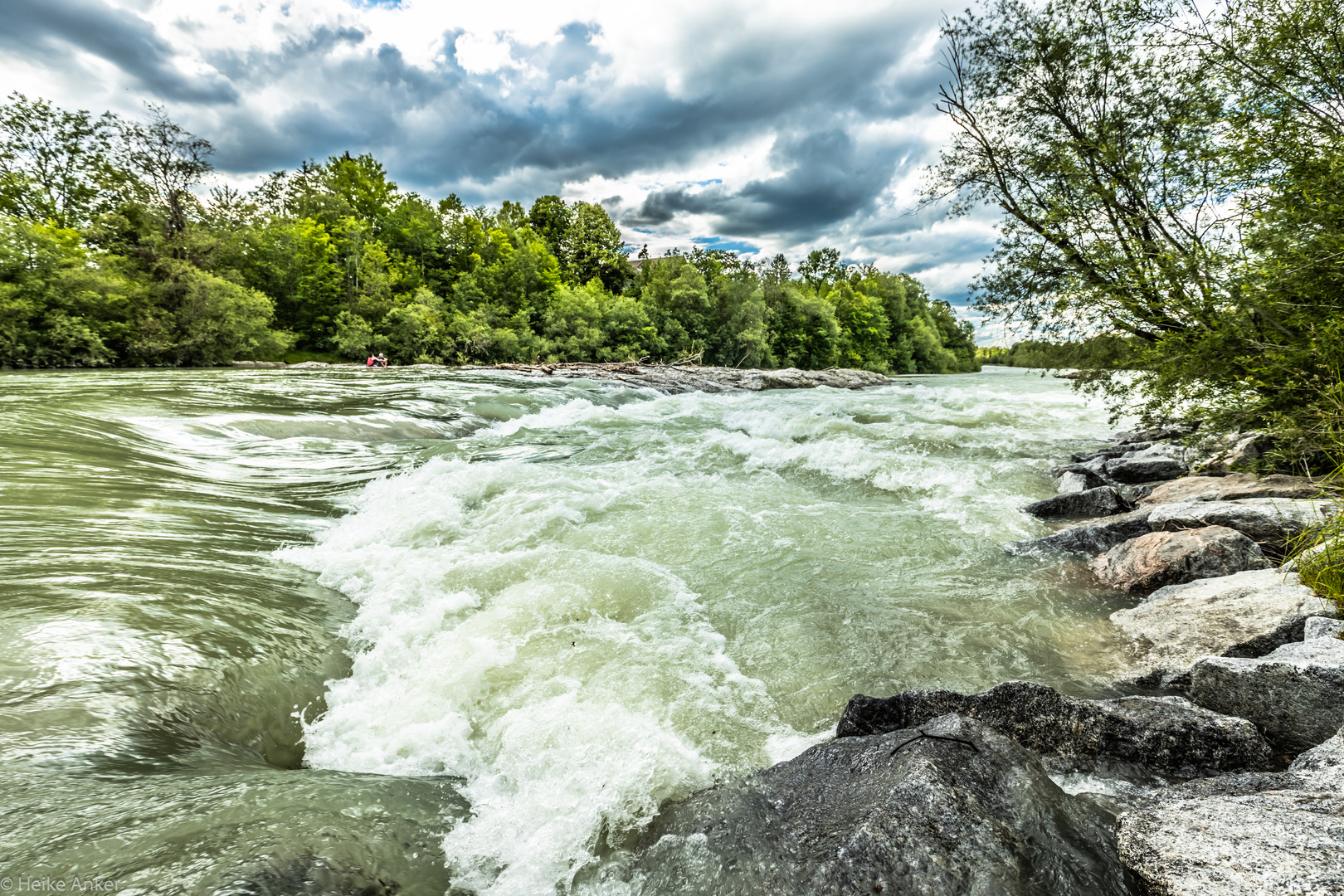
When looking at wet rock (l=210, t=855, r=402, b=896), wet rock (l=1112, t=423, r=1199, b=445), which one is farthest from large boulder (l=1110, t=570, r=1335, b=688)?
wet rock (l=1112, t=423, r=1199, b=445)

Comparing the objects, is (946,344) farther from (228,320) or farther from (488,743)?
(488,743)

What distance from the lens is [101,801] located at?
1.89 meters

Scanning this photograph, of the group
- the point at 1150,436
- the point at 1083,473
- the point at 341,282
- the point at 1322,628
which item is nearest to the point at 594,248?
the point at 341,282

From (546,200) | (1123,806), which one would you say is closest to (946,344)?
(546,200)

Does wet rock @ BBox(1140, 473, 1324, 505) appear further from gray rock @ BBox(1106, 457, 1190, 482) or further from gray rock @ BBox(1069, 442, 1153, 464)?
gray rock @ BBox(1069, 442, 1153, 464)

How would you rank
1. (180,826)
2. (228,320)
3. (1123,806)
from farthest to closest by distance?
1. (228,320)
2. (1123,806)
3. (180,826)

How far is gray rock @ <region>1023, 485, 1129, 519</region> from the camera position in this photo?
22.5 ft

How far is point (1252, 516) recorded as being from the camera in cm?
476

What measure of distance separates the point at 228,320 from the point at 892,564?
35992 millimetres

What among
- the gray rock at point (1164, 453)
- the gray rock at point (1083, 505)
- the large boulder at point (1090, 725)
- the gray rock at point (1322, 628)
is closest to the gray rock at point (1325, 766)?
the large boulder at point (1090, 725)

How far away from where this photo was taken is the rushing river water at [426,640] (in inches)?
78.6

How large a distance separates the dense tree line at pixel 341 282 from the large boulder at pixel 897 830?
924 cm

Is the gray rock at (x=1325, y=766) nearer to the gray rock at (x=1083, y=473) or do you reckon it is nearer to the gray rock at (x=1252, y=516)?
the gray rock at (x=1252, y=516)

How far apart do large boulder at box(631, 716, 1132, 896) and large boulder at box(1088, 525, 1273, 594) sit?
357cm
